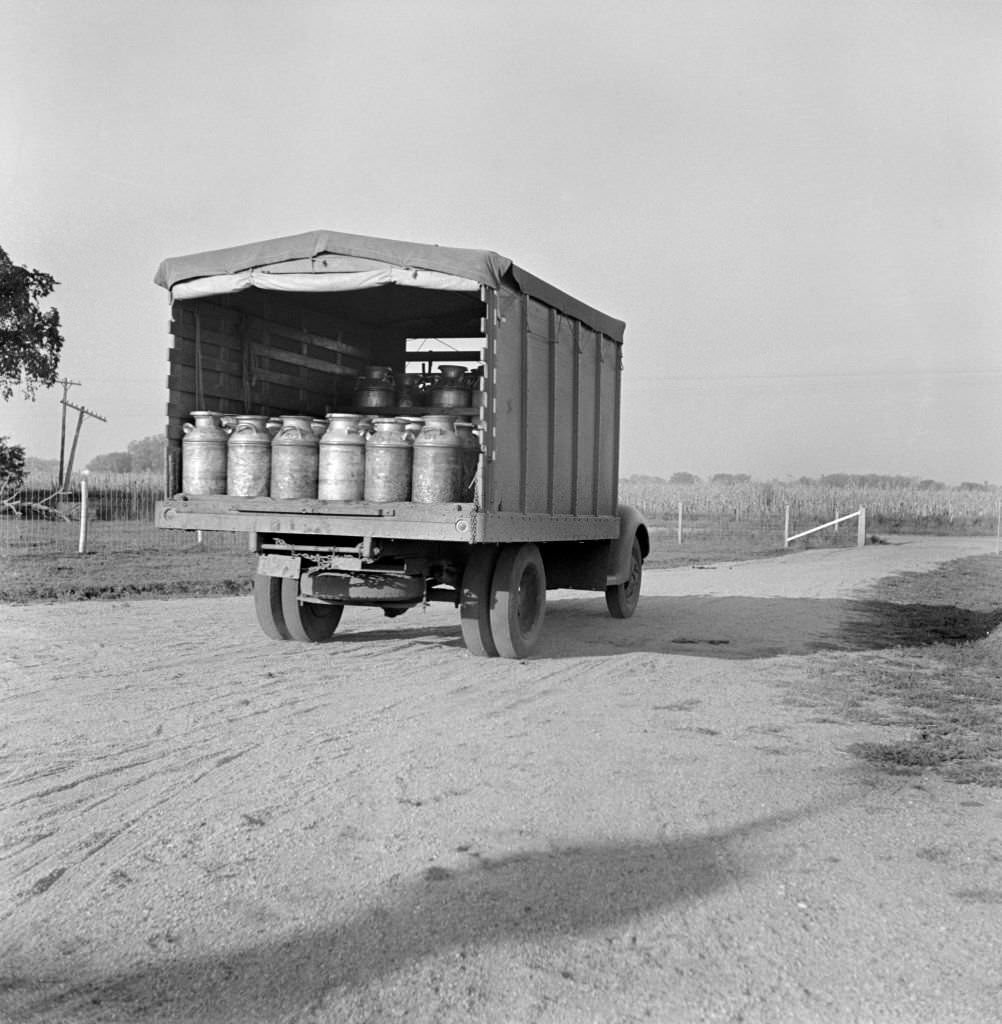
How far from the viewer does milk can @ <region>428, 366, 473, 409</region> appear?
10.6 meters

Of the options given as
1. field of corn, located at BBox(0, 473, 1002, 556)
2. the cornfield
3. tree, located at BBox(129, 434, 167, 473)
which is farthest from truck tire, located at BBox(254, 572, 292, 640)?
tree, located at BBox(129, 434, 167, 473)

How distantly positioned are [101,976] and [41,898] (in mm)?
701

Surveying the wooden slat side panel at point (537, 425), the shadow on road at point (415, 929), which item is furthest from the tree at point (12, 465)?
the shadow on road at point (415, 929)

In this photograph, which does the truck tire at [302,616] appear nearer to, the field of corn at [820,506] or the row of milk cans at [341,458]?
the row of milk cans at [341,458]

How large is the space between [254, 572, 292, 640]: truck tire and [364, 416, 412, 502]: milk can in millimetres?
1826

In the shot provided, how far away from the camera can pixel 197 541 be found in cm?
2316

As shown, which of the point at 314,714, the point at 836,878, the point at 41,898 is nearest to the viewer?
the point at 41,898

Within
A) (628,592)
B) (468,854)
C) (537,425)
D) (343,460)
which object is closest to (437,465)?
(343,460)

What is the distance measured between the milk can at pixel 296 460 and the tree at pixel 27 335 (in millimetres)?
18935

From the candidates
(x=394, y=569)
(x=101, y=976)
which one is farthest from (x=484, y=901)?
(x=394, y=569)

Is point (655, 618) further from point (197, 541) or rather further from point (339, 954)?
point (197, 541)

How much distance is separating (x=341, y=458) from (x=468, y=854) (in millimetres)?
4689

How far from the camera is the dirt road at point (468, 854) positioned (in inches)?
125

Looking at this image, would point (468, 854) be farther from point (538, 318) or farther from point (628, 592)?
point (628, 592)
